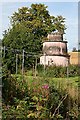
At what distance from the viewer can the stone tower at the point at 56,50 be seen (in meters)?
24.7

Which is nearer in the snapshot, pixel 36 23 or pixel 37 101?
pixel 37 101

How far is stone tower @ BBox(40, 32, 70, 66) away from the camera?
24691mm

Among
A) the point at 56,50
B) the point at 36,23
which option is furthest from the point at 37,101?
the point at 36,23

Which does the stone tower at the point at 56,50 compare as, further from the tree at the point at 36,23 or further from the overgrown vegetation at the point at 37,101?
the overgrown vegetation at the point at 37,101

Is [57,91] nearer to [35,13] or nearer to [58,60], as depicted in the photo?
[58,60]

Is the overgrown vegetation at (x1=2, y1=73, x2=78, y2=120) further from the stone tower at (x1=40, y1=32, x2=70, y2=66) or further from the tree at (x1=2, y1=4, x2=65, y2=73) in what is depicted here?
the tree at (x1=2, y1=4, x2=65, y2=73)

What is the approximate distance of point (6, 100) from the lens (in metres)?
4.92

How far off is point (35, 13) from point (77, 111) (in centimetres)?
3020

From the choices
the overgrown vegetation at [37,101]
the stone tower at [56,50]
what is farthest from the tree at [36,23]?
the overgrown vegetation at [37,101]

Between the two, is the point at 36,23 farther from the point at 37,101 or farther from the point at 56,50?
the point at 37,101

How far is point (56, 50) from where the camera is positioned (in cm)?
2545

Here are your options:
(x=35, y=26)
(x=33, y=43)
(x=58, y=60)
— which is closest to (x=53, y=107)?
(x=58, y=60)

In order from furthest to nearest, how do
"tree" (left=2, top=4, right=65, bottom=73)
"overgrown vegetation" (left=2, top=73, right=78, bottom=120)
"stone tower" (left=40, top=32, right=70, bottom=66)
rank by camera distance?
"tree" (left=2, top=4, right=65, bottom=73)
"stone tower" (left=40, top=32, right=70, bottom=66)
"overgrown vegetation" (left=2, top=73, right=78, bottom=120)

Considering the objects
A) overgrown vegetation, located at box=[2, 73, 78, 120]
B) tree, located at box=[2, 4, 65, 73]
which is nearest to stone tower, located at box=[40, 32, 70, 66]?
tree, located at box=[2, 4, 65, 73]
